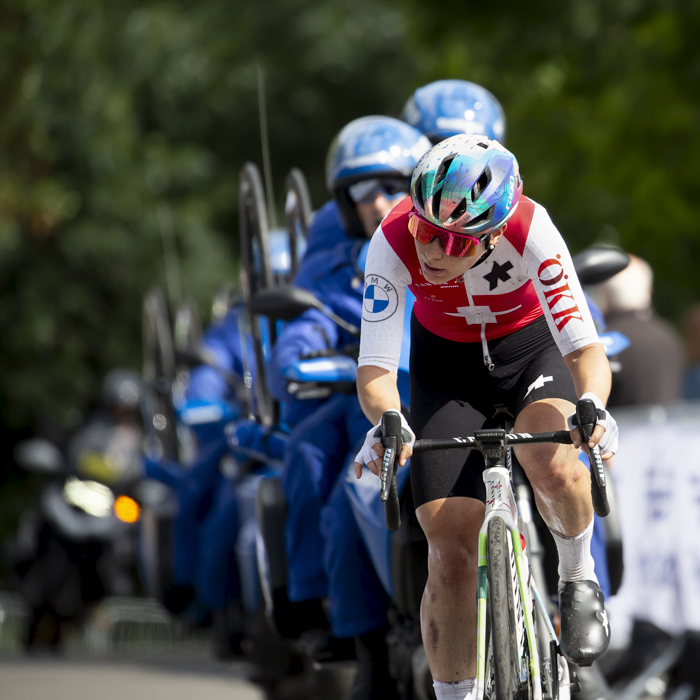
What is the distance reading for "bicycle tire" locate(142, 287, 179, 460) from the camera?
36.6 feet

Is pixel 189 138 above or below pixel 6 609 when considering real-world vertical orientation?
above

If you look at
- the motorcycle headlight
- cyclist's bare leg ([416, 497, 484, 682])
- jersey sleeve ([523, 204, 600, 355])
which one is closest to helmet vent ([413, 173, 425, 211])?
jersey sleeve ([523, 204, 600, 355])

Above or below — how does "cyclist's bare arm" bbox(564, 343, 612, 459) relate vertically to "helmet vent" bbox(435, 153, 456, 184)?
below

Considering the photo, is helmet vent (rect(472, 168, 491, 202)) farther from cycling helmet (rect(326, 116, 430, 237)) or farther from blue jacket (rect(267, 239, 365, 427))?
cycling helmet (rect(326, 116, 430, 237))

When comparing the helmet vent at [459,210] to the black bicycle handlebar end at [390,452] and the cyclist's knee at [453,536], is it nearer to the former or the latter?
the black bicycle handlebar end at [390,452]

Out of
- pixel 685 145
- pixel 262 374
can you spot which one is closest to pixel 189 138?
pixel 685 145

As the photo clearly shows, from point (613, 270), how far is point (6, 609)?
12.7 meters

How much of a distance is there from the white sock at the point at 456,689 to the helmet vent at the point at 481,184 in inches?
55.1

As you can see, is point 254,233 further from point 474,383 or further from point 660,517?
point 474,383

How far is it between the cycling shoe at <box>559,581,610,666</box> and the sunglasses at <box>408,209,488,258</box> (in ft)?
3.40

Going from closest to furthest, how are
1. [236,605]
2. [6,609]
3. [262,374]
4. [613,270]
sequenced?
[613,270] < [262,374] < [236,605] < [6,609]

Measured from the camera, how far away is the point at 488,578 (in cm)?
390

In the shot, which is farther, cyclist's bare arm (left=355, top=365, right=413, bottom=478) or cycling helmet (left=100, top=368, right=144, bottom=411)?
cycling helmet (left=100, top=368, right=144, bottom=411)

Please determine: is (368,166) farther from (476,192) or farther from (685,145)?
(685,145)
